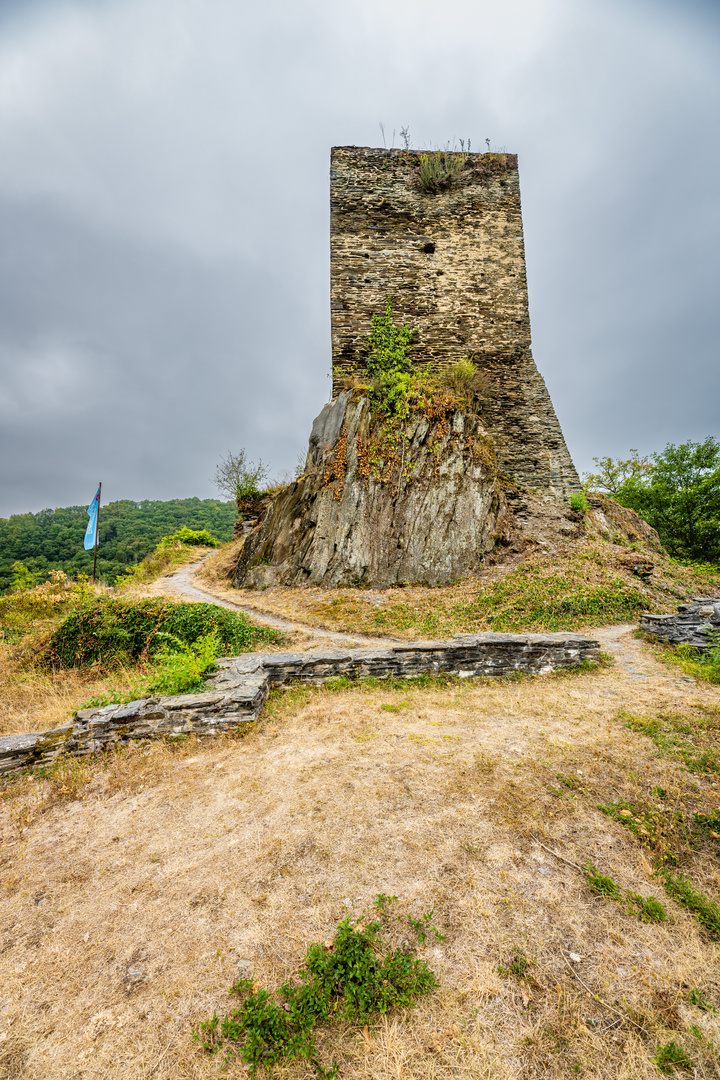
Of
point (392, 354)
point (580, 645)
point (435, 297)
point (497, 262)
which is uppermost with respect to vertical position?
point (497, 262)

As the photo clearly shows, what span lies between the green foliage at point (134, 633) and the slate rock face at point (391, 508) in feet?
13.2

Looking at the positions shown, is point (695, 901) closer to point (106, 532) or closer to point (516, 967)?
point (516, 967)

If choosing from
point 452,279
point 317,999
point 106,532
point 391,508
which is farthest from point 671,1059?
point 106,532

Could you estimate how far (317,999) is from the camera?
7.00 ft

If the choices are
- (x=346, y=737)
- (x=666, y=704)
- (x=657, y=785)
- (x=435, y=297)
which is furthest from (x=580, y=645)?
(x=435, y=297)

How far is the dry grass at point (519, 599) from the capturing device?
9.91 meters

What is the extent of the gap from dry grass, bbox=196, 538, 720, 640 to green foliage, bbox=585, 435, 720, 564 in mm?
9479

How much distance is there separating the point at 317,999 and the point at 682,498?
25.9m

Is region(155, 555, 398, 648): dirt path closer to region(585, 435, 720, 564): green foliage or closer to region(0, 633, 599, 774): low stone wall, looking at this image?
region(0, 633, 599, 774): low stone wall

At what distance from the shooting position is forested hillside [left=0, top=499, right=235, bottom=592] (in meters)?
36.3

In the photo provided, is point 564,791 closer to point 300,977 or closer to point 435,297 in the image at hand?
point 300,977

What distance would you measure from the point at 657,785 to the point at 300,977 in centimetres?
341

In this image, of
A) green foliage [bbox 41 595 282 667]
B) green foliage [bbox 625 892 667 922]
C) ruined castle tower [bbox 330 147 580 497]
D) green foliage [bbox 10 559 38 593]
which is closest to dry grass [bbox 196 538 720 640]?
green foliage [bbox 41 595 282 667]

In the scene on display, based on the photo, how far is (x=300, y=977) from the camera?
7.49ft
